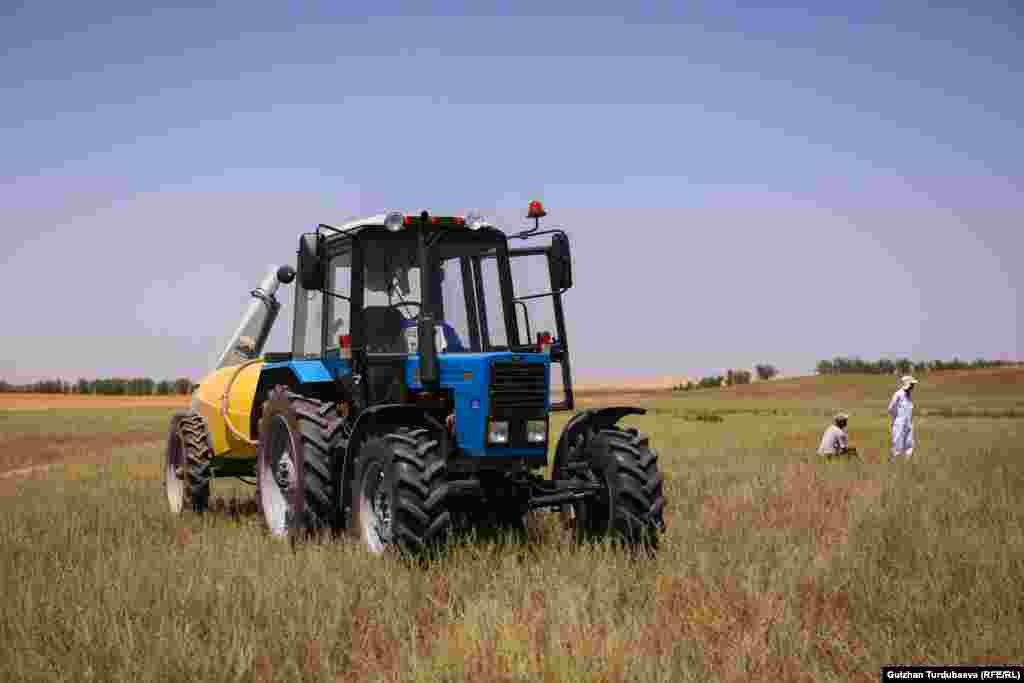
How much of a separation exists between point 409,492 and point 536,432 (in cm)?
139

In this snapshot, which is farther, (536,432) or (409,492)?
(536,432)

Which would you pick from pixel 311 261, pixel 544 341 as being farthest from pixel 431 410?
pixel 311 261

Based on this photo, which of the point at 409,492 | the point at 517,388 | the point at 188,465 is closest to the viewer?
the point at 409,492

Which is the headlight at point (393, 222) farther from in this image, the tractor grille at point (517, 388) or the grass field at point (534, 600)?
the grass field at point (534, 600)

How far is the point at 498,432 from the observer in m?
7.97

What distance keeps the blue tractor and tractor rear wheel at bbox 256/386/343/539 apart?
0.01m

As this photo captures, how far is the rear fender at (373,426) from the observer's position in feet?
25.7

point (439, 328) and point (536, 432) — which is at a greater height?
point (439, 328)

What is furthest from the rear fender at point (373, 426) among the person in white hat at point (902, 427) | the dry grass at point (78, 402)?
the dry grass at point (78, 402)

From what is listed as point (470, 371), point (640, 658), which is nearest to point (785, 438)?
point (470, 371)

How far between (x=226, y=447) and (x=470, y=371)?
4.86m

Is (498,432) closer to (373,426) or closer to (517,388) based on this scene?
(517,388)

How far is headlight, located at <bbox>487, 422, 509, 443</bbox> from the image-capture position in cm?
794

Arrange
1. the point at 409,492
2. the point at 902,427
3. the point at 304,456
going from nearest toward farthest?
the point at 409,492
the point at 304,456
the point at 902,427
